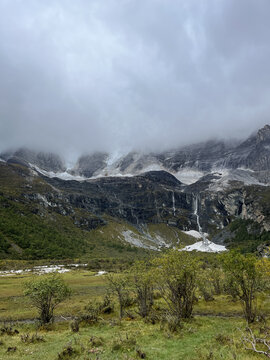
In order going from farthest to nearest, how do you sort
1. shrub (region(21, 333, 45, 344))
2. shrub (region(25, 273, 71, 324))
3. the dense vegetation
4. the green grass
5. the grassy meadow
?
1. shrub (region(25, 273, 71, 324))
2. shrub (region(21, 333, 45, 344))
3. the dense vegetation
4. the grassy meadow
5. the green grass

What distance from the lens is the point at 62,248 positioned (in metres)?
193

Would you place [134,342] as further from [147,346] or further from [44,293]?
[44,293]

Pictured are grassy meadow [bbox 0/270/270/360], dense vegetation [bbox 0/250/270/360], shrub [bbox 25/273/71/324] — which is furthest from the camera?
shrub [bbox 25/273/71/324]

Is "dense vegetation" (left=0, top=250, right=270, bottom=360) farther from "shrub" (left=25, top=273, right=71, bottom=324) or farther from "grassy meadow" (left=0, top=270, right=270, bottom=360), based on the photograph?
"shrub" (left=25, top=273, right=71, bottom=324)

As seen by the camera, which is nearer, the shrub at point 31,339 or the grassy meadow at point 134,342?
the grassy meadow at point 134,342

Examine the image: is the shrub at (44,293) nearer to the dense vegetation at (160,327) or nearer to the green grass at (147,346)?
the dense vegetation at (160,327)

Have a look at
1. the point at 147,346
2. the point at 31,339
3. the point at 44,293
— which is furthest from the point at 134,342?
the point at 44,293

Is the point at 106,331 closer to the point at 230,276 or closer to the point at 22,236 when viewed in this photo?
the point at 230,276

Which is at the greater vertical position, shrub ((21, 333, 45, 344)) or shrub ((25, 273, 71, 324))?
shrub ((25, 273, 71, 324))

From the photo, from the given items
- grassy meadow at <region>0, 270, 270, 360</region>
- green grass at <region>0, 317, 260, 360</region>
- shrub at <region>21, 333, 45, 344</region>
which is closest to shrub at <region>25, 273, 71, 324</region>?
grassy meadow at <region>0, 270, 270, 360</region>

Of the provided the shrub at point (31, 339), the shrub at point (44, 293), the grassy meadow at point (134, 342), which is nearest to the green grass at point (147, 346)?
the grassy meadow at point (134, 342)

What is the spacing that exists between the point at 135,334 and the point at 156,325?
16.7 feet

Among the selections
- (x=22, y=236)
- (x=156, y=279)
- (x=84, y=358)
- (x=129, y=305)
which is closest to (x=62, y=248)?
(x=22, y=236)

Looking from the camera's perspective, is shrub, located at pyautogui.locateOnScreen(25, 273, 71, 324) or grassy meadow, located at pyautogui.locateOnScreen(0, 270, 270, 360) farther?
shrub, located at pyautogui.locateOnScreen(25, 273, 71, 324)
